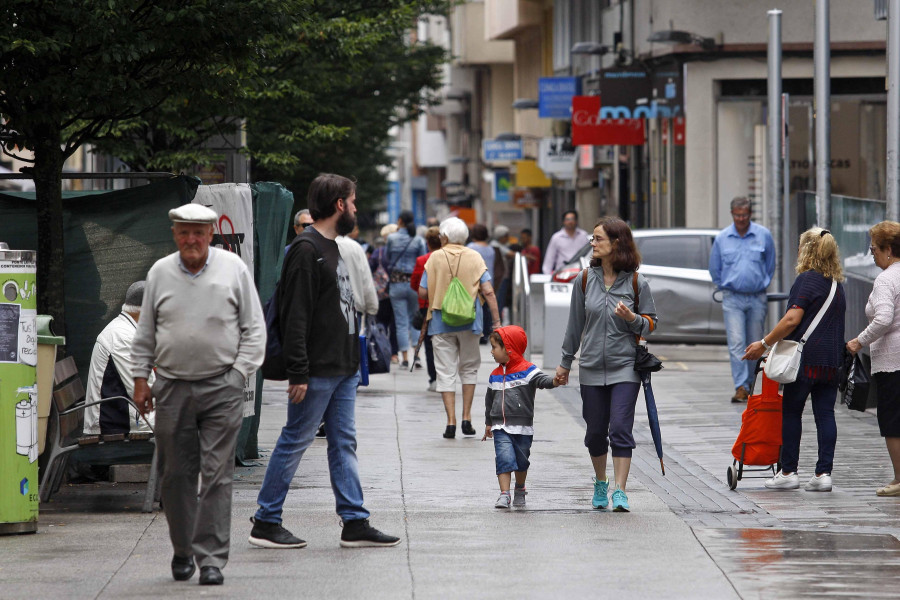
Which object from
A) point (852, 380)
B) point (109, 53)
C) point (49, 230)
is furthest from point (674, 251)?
point (109, 53)

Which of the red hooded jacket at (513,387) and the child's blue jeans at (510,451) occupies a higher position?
the red hooded jacket at (513,387)

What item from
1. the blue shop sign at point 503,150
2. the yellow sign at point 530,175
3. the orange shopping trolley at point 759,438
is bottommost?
the orange shopping trolley at point 759,438

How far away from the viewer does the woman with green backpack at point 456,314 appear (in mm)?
12602

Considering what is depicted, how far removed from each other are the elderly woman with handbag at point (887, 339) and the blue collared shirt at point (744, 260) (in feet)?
15.6

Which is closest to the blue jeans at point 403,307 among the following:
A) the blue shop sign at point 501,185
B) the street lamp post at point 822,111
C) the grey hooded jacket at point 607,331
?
the street lamp post at point 822,111

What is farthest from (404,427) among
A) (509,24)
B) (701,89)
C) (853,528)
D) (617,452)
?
(509,24)

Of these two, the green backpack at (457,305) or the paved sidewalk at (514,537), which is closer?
the paved sidewalk at (514,537)

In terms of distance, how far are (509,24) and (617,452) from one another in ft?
119

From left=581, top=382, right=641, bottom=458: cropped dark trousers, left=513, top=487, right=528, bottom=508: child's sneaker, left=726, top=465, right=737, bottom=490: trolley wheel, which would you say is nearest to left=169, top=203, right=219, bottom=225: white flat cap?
left=581, top=382, right=641, bottom=458: cropped dark trousers

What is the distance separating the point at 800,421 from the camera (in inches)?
392

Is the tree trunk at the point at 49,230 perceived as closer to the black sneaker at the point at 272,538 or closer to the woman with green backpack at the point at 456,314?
the black sneaker at the point at 272,538

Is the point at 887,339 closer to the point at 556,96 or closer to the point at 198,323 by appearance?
the point at 198,323

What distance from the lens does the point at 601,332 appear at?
29.6ft

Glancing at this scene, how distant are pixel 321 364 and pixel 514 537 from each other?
145cm
